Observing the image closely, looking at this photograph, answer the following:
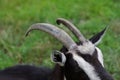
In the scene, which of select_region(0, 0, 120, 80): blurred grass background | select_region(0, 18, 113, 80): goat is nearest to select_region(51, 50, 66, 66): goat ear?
select_region(0, 18, 113, 80): goat

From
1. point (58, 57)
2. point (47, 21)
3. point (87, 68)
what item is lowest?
point (87, 68)

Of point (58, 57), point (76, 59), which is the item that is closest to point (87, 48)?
point (76, 59)

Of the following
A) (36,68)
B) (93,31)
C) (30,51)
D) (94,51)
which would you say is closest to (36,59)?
(30,51)

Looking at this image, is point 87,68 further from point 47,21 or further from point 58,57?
point 47,21

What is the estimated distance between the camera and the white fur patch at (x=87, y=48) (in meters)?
6.12

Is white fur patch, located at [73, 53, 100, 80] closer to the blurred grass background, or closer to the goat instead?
the goat

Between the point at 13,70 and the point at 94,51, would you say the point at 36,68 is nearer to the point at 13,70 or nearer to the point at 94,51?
the point at 13,70

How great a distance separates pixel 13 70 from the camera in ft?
23.7

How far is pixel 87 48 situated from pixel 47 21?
4.45 meters

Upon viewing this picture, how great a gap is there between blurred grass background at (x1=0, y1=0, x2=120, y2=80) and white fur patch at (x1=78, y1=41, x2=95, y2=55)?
210 centimetres

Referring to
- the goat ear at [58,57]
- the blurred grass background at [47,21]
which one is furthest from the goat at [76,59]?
the blurred grass background at [47,21]

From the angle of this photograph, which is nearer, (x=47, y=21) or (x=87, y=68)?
(x=87, y=68)

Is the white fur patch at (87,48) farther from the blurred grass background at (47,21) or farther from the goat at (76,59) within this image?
the blurred grass background at (47,21)

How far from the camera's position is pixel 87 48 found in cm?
618
